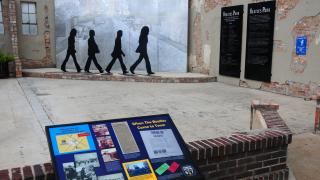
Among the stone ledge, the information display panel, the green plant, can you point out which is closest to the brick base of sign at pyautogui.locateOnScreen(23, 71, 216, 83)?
the stone ledge

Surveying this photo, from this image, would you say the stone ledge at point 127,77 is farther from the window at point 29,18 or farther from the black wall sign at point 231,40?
the window at point 29,18

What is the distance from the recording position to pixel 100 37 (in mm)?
15516

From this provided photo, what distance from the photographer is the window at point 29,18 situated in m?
15.2

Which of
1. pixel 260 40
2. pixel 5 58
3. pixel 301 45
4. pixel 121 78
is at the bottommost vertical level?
pixel 121 78

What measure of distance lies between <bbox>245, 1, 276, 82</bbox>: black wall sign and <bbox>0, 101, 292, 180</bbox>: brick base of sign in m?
6.85

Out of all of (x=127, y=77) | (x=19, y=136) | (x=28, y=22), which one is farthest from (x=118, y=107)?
(x=28, y=22)

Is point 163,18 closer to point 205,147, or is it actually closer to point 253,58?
point 253,58

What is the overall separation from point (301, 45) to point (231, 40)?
297 cm

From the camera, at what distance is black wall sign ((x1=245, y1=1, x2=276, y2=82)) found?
10.4 meters

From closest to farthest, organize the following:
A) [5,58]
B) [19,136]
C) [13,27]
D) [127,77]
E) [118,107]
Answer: [19,136] < [118,107] < [127,77] < [5,58] < [13,27]

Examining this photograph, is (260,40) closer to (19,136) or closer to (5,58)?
(19,136)

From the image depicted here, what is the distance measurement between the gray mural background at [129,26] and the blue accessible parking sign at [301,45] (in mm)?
6107

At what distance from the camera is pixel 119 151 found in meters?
2.29

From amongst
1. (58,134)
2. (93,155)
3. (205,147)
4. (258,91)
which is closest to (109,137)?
(93,155)
